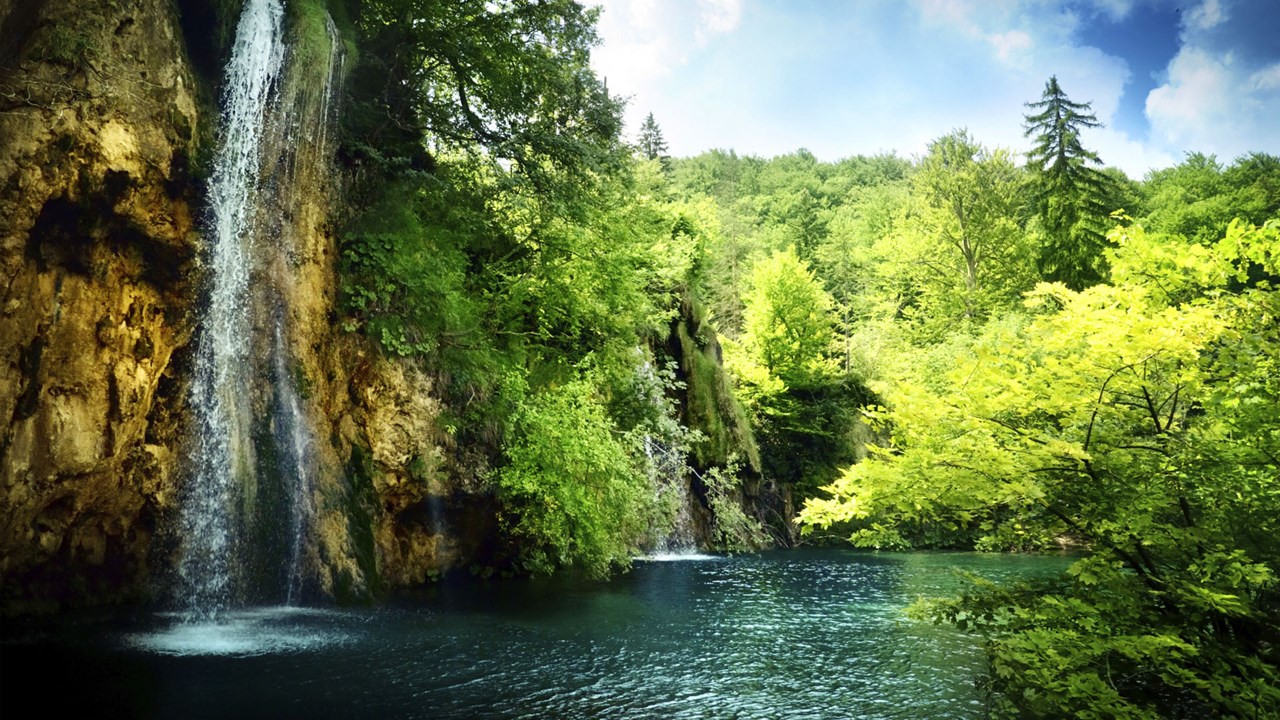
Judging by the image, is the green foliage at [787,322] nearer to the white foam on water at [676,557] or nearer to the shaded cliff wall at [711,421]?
the shaded cliff wall at [711,421]

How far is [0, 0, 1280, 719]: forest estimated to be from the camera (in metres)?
4.83

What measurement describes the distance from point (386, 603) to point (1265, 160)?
40933mm

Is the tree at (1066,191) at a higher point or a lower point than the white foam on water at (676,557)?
higher

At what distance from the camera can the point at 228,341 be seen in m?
10.0

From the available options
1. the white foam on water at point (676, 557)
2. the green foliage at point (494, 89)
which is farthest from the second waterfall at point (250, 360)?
the white foam on water at point (676, 557)

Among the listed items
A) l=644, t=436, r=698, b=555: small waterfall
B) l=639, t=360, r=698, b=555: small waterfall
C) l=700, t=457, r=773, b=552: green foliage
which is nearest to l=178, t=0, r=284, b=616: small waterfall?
l=639, t=360, r=698, b=555: small waterfall

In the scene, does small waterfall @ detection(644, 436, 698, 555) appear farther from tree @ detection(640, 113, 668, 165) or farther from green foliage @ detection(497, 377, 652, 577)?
tree @ detection(640, 113, 668, 165)

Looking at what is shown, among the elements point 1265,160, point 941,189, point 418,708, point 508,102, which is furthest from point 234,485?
point 1265,160

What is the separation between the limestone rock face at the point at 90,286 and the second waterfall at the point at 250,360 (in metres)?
0.37

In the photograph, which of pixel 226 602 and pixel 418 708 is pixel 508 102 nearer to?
pixel 226 602

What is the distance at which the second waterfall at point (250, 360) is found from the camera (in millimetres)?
9719

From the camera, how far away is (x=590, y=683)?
23.8ft

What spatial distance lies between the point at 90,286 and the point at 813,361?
83.3 ft

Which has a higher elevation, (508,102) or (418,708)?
(508,102)
